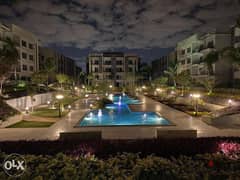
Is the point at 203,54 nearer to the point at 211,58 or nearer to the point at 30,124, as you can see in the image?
the point at 211,58

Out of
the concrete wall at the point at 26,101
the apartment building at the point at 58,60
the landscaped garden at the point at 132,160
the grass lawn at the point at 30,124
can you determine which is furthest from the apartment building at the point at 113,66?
the landscaped garden at the point at 132,160

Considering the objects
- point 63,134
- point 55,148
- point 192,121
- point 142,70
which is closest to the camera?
point 55,148

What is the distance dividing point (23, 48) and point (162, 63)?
44390 mm

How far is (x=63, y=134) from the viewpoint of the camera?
26.3ft

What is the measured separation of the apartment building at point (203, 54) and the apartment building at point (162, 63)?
253 inches

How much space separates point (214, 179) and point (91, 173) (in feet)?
9.31

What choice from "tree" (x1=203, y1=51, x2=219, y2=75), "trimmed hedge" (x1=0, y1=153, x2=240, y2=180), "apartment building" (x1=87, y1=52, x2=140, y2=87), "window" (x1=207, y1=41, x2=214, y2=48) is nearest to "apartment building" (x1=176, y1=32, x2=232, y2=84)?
"window" (x1=207, y1=41, x2=214, y2=48)

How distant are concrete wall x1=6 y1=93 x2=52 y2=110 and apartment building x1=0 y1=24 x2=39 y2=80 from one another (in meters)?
12.9

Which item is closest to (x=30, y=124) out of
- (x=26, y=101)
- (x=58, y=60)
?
(x=26, y=101)

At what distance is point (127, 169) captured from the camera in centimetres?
479

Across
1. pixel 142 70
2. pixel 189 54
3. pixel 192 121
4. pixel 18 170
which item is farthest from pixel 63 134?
pixel 142 70

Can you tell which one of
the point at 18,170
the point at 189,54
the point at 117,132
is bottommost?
the point at 117,132

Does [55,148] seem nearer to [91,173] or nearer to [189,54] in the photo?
[91,173]

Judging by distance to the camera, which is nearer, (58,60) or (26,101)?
(26,101)
